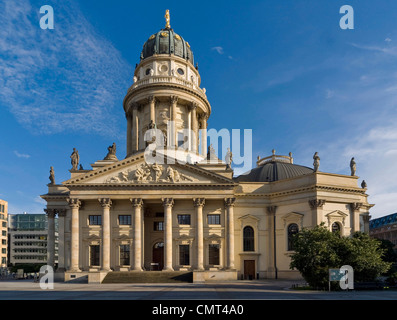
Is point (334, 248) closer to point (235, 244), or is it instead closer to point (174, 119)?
point (235, 244)

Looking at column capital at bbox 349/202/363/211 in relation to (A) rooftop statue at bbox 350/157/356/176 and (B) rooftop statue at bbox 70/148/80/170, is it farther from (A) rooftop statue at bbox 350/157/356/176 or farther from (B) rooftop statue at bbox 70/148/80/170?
(B) rooftop statue at bbox 70/148/80/170

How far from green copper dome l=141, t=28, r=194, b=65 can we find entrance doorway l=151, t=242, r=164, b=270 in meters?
35.0

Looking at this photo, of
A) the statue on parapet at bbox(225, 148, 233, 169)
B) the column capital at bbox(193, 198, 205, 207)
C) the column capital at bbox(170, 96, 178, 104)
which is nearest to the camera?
the column capital at bbox(193, 198, 205, 207)

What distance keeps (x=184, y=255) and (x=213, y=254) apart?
12.5ft

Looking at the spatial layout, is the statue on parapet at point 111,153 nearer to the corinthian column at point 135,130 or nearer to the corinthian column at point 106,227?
the corinthian column at point 135,130

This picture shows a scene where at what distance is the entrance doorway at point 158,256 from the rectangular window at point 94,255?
7540 millimetres

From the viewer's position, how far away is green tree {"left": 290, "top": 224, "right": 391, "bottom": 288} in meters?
33.6

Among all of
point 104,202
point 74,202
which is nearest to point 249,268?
point 104,202

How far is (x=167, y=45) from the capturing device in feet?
239

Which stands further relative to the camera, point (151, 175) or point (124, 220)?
point (124, 220)

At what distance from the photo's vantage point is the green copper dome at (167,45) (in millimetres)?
72500

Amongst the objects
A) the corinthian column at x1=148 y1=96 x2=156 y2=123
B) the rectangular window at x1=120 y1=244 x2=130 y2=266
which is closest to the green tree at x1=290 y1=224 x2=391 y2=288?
the rectangular window at x1=120 y1=244 x2=130 y2=266

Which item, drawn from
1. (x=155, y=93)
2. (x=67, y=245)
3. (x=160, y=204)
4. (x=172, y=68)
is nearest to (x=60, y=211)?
(x=67, y=245)

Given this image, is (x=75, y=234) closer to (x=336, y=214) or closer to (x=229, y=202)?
(x=229, y=202)
